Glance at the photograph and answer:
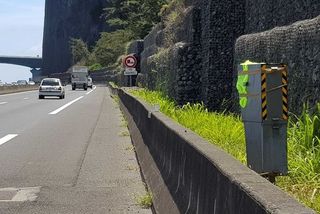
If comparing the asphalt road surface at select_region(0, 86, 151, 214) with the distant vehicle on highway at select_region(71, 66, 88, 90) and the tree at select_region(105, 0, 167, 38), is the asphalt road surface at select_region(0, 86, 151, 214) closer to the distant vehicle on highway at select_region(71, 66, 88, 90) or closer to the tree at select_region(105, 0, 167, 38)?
the tree at select_region(105, 0, 167, 38)

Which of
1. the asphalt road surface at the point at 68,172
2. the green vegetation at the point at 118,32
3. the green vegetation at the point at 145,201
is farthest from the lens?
the green vegetation at the point at 118,32

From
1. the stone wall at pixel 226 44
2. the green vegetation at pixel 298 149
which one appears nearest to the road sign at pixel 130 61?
the stone wall at pixel 226 44

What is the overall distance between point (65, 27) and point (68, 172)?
151m

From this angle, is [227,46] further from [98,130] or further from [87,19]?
[87,19]

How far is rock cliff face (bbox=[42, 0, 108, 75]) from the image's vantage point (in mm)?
151875

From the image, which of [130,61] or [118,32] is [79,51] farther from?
[130,61]

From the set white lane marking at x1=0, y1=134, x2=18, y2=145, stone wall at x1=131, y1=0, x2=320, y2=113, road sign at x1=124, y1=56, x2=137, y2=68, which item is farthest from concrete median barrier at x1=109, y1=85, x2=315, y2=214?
road sign at x1=124, y1=56, x2=137, y2=68

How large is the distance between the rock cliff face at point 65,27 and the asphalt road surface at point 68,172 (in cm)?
13064

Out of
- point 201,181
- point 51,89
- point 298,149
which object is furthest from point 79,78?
point 201,181

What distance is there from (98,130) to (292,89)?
1053cm

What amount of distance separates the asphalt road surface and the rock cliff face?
13064 cm

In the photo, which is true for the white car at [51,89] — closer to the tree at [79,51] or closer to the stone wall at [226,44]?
the stone wall at [226,44]

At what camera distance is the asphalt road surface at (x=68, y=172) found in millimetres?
7906

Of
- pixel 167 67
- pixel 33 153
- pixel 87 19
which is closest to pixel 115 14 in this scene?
pixel 87 19
